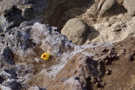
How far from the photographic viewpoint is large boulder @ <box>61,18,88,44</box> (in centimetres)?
420

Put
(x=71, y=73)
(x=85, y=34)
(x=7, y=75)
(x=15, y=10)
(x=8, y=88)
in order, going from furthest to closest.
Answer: (x=85, y=34), (x=15, y=10), (x=7, y=75), (x=8, y=88), (x=71, y=73)

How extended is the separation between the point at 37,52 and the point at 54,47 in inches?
9.3

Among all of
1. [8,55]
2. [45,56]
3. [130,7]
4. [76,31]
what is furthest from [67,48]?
[130,7]

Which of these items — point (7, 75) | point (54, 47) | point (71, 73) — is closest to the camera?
point (71, 73)

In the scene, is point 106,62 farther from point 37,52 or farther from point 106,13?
point 106,13

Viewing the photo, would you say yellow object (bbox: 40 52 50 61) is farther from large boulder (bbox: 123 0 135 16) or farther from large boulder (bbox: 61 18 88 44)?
large boulder (bbox: 123 0 135 16)

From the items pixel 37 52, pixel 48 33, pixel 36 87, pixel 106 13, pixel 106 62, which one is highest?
pixel 106 13

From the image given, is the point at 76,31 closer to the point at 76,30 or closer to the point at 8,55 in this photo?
the point at 76,30

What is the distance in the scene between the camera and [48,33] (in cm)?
272

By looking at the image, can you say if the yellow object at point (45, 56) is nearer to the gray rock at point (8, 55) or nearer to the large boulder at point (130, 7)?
the gray rock at point (8, 55)

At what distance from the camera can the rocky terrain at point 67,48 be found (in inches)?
75.3

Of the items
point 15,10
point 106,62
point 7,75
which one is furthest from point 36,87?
point 15,10

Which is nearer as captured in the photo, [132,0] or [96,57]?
[96,57]

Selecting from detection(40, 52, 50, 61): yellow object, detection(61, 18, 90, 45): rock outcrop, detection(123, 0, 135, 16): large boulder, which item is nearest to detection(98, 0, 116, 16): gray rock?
detection(123, 0, 135, 16): large boulder
